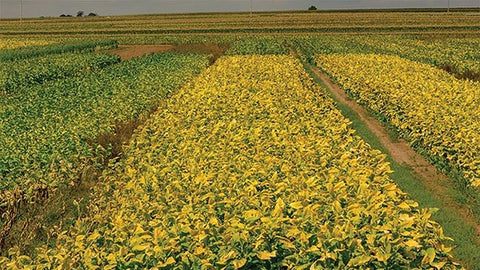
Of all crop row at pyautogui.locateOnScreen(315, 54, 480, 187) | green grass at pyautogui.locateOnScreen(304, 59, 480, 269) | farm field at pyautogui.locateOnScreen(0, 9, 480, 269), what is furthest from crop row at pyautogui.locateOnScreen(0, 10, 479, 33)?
green grass at pyautogui.locateOnScreen(304, 59, 480, 269)

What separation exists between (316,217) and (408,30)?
82.2 meters

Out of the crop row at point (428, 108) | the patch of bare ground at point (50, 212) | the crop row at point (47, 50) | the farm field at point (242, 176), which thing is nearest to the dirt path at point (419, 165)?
the farm field at point (242, 176)

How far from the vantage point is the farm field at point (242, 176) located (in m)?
4.04

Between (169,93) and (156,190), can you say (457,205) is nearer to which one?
(156,190)

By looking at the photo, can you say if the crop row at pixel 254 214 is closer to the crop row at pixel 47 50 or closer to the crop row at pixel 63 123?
the crop row at pixel 63 123

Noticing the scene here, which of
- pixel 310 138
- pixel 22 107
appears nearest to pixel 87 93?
Result: pixel 22 107

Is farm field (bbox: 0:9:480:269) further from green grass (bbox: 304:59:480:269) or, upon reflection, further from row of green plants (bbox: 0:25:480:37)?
row of green plants (bbox: 0:25:480:37)

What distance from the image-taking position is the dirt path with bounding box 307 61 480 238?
10.1m

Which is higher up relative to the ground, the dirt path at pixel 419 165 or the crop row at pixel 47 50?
the crop row at pixel 47 50

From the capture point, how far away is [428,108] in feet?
44.2

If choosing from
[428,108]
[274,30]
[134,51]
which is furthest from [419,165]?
[274,30]

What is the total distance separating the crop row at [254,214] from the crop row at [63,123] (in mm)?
2421

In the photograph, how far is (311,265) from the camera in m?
3.82

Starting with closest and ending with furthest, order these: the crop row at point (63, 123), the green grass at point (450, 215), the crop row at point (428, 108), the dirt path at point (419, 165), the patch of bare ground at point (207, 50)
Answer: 1. the green grass at point (450, 215)
2. the crop row at point (63, 123)
3. the dirt path at point (419, 165)
4. the crop row at point (428, 108)
5. the patch of bare ground at point (207, 50)
